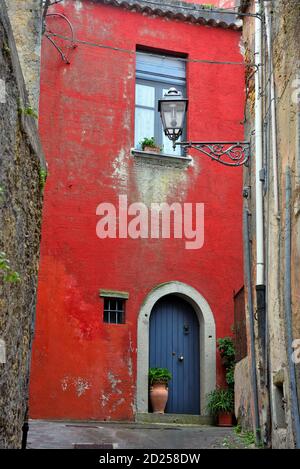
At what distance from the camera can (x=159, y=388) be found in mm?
12906

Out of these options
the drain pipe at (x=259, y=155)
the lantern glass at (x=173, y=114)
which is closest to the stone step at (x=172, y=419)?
the drain pipe at (x=259, y=155)

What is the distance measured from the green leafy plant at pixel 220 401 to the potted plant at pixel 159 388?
28.7 inches

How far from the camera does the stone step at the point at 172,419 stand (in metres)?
12.6

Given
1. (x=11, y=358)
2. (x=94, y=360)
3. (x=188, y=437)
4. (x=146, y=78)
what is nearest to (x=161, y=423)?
(x=94, y=360)

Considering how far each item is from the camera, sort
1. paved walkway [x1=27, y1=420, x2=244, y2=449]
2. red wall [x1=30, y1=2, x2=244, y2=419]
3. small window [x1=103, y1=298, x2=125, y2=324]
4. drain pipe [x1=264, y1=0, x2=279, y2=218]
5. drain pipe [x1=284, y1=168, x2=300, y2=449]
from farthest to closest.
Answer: small window [x1=103, y1=298, x2=125, y2=324], red wall [x1=30, y1=2, x2=244, y2=419], paved walkway [x1=27, y1=420, x2=244, y2=449], drain pipe [x1=264, y1=0, x2=279, y2=218], drain pipe [x1=284, y1=168, x2=300, y2=449]

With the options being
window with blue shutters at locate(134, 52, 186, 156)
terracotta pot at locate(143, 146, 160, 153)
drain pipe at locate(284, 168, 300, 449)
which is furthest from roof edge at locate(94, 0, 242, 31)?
drain pipe at locate(284, 168, 300, 449)

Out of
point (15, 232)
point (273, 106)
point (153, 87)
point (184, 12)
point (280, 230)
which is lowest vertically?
point (15, 232)

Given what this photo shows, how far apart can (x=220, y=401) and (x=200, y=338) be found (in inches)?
53.0

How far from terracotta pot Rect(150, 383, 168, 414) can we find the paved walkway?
5.90ft

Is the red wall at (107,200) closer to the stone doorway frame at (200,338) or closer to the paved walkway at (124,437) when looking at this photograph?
the stone doorway frame at (200,338)

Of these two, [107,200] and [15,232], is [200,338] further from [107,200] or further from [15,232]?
[15,232]

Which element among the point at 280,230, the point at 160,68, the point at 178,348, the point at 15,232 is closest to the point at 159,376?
the point at 178,348

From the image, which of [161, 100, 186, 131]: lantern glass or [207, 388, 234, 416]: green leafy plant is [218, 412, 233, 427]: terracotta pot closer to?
[207, 388, 234, 416]: green leafy plant

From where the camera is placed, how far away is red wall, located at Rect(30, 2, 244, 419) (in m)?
12.8
